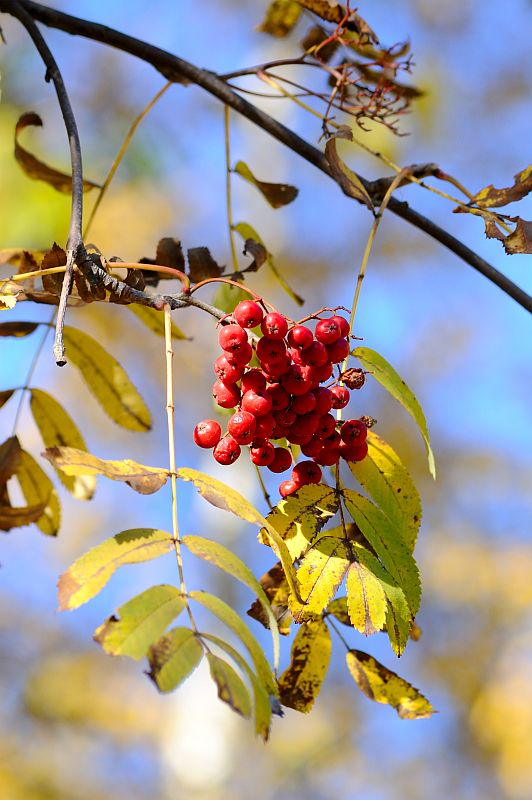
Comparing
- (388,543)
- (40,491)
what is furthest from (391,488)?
(40,491)

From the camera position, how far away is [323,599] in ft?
3.00

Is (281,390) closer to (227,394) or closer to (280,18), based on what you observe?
(227,394)

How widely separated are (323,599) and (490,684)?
7229 millimetres

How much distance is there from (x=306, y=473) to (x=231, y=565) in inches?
9.4

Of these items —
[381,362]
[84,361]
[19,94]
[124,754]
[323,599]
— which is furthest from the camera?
[124,754]

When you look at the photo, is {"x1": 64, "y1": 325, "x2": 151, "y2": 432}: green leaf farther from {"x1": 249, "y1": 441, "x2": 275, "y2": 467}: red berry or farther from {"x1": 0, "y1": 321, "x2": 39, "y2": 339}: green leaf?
{"x1": 249, "y1": 441, "x2": 275, "y2": 467}: red berry

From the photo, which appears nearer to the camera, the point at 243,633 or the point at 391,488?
the point at 243,633

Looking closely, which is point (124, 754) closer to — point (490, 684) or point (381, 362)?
point (490, 684)

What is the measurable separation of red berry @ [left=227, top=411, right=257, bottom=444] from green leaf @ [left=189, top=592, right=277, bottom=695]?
0.19m

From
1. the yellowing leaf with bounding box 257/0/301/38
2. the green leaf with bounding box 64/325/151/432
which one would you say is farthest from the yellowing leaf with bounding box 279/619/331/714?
the yellowing leaf with bounding box 257/0/301/38

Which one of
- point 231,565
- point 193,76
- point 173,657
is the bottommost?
point 173,657

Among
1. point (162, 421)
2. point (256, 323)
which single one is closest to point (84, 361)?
point (256, 323)

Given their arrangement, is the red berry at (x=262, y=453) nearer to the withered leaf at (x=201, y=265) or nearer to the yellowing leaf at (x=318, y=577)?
the yellowing leaf at (x=318, y=577)

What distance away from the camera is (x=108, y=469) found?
87 centimetres
